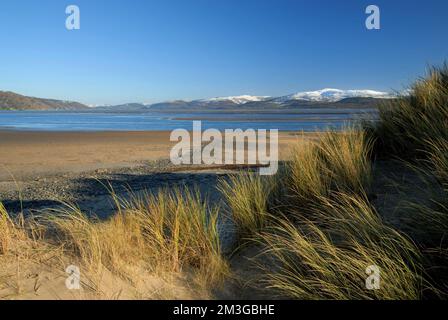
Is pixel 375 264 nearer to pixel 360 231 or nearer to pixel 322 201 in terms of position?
pixel 360 231

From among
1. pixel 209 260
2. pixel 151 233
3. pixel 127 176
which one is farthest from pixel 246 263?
pixel 127 176

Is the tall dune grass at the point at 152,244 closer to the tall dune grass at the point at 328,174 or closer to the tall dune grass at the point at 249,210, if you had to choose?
the tall dune grass at the point at 249,210

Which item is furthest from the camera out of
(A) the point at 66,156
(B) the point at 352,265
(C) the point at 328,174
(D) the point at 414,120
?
(A) the point at 66,156

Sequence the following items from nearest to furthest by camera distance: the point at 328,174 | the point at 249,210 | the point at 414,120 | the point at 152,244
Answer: the point at 152,244
the point at 249,210
the point at 328,174
the point at 414,120

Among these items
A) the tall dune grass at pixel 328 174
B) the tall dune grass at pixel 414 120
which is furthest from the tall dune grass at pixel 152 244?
the tall dune grass at pixel 414 120

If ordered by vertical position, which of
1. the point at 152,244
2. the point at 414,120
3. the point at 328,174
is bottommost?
the point at 152,244

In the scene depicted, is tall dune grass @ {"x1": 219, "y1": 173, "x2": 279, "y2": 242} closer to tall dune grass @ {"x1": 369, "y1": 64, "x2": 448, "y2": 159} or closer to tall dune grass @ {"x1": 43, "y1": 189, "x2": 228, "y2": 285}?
tall dune grass @ {"x1": 43, "y1": 189, "x2": 228, "y2": 285}

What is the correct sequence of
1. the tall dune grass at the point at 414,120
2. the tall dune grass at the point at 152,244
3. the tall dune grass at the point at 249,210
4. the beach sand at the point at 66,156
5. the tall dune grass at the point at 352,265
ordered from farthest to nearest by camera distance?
the beach sand at the point at 66,156, the tall dune grass at the point at 414,120, the tall dune grass at the point at 249,210, the tall dune grass at the point at 152,244, the tall dune grass at the point at 352,265

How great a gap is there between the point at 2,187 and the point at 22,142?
1212 cm

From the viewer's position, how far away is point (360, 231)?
360 cm

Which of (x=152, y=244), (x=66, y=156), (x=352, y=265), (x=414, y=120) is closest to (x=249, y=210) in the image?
(x=152, y=244)

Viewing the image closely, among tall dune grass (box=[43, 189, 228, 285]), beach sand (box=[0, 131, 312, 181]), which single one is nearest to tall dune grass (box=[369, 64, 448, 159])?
tall dune grass (box=[43, 189, 228, 285])

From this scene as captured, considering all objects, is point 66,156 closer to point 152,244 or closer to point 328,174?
point 328,174
